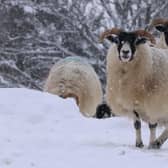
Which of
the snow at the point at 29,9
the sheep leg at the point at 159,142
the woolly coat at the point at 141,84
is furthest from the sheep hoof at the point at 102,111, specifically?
the snow at the point at 29,9

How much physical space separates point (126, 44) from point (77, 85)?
188 inches

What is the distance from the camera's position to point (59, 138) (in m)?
8.74

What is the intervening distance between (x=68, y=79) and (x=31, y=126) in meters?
4.95

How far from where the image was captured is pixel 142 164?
7.29 m

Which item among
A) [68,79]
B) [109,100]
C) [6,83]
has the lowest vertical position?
[6,83]

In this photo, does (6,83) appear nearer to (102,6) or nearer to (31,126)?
(102,6)

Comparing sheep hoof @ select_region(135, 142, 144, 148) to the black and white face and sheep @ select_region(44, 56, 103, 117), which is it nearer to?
the black and white face

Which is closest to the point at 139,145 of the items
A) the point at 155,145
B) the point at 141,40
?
the point at 155,145

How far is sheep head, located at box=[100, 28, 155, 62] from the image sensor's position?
9469mm

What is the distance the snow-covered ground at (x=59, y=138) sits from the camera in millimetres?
7301

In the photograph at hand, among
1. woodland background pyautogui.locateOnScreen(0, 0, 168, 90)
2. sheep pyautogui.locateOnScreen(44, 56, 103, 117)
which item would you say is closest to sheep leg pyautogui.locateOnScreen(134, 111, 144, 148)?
sheep pyautogui.locateOnScreen(44, 56, 103, 117)

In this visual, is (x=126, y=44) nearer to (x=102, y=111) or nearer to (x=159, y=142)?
(x=159, y=142)

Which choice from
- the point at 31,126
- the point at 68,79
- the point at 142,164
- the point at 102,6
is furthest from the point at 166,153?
the point at 102,6

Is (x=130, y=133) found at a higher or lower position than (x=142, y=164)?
lower
